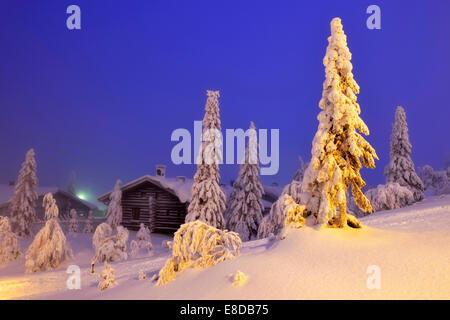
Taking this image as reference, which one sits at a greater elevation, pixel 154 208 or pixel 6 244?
pixel 154 208

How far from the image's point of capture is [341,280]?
21.2 feet

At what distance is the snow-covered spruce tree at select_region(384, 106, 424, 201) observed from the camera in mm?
28609

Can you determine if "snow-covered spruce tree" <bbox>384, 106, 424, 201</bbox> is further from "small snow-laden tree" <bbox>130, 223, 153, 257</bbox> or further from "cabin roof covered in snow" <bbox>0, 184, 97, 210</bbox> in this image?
"cabin roof covered in snow" <bbox>0, 184, 97, 210</bbox>

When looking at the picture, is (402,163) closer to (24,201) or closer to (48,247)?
(48,247)

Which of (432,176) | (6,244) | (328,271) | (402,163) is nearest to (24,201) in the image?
(6,244)

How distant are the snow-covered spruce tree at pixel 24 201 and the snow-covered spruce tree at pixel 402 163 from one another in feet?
121

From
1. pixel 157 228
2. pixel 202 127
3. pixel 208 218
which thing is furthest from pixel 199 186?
pixel 157 228

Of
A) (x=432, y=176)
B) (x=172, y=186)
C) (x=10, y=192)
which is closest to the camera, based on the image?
(x=172, y=186)

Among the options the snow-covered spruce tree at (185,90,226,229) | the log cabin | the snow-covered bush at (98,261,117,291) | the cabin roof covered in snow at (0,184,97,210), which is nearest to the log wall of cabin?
the log cabin

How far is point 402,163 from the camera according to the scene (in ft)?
94.9

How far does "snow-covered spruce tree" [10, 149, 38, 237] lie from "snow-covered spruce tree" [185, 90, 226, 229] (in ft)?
57.9

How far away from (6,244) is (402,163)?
115ft
